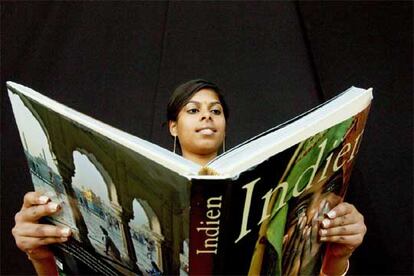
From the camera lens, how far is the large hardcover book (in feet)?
1.76

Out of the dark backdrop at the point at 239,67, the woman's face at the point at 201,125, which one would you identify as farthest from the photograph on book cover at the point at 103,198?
the dark backdrop at the point at 239,67

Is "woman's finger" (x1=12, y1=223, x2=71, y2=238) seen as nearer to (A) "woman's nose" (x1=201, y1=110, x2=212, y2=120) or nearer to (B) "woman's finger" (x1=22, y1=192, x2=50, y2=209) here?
(B) "woman's finger" (x1=22, y1=192, x2=50, y2=209)

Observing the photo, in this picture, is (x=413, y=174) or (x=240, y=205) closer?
(x=240, y=205)

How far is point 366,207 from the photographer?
120cm

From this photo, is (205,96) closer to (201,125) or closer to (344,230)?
(201,125)

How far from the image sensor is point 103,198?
0.64 m

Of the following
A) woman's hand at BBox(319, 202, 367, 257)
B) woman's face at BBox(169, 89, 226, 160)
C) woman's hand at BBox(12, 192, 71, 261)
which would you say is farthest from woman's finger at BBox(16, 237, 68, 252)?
woman's hand at BBox(319, 202, 367, 257)

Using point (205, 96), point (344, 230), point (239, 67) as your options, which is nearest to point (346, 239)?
point (344, 230)

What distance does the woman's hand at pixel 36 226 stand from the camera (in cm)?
73

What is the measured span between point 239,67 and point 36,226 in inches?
23.6

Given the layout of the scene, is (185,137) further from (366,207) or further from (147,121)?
(366,207)

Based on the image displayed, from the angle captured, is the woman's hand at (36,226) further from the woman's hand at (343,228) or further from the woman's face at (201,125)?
the woman's hand at (343,228)

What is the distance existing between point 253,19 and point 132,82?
267 millimetres

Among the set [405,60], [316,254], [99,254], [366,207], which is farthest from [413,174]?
[99,254]
